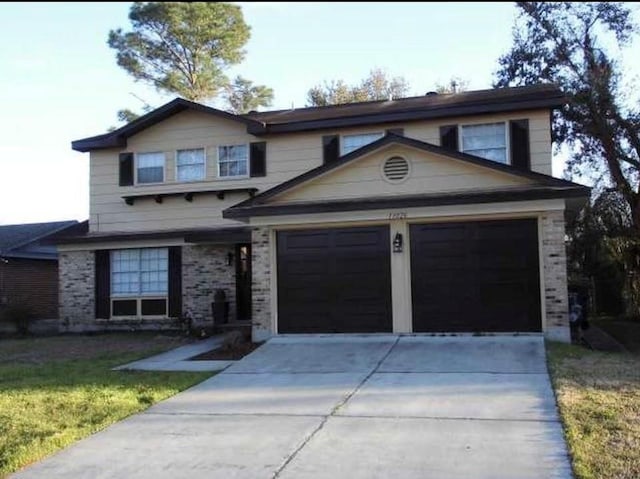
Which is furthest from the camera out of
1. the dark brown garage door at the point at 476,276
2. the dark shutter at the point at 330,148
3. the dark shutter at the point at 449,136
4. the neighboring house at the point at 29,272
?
the neighboring house at the point at 29,272

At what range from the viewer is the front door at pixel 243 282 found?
62.6ft

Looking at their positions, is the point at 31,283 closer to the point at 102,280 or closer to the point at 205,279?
the point at 102,280

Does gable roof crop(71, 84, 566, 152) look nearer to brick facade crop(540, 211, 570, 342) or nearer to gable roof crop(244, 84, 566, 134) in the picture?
gable roof crop(244, 84, 566, 134)

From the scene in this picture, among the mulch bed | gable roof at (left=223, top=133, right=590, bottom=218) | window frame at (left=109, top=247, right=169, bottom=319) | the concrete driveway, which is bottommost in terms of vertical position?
the concrete driveway

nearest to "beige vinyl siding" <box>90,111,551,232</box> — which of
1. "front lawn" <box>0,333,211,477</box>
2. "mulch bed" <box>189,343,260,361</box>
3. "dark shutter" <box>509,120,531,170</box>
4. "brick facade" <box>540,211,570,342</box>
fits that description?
"dark shutter" <box>509,120,531,170</box>

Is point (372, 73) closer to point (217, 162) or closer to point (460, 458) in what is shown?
point (217, 162)

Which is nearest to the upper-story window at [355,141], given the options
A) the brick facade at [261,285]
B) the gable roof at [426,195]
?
the gable roof at [426,195]

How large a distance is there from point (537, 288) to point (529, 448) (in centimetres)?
736

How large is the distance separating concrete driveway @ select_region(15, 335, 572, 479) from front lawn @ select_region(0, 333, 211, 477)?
0.28 m

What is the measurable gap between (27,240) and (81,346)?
512 inches

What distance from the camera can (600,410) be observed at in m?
7.83

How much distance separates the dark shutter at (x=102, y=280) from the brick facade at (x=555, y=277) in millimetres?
11959

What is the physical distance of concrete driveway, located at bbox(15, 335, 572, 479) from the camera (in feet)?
20.7

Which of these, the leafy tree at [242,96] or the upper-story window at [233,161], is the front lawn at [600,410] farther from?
the leafy tree at [242,96]
